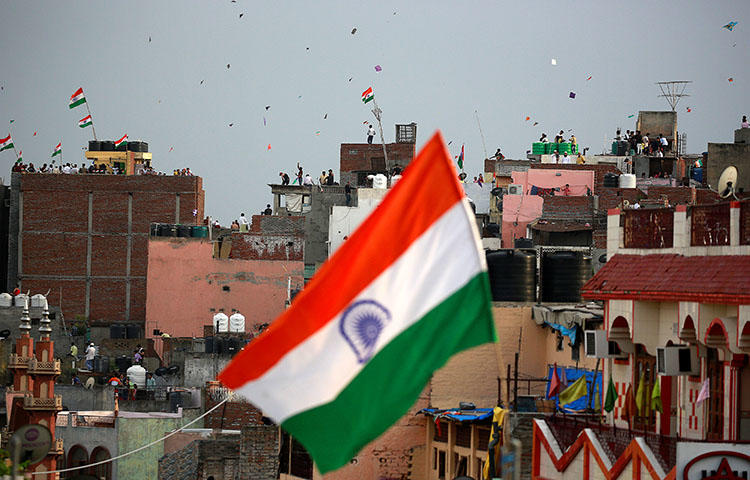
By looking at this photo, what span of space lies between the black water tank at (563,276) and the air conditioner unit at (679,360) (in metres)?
20.2

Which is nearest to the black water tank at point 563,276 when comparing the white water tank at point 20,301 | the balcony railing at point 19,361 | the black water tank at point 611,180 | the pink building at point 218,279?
the balcony railing at point 19,361

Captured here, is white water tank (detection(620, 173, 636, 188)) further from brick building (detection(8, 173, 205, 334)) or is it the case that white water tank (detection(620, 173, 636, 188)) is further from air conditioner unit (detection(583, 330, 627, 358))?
air conditioner unit (detection(583, 330, 627, 358))

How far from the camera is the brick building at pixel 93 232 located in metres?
79.6

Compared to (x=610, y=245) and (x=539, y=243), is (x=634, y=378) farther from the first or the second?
(x=539, y=243)

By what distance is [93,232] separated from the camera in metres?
80.6

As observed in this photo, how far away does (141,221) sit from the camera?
3162 inches

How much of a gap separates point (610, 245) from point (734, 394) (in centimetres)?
589

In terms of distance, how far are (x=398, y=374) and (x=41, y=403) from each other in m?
38.3

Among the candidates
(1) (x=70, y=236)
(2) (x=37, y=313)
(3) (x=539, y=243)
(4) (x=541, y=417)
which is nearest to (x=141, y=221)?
(1) (x=70, y=236)

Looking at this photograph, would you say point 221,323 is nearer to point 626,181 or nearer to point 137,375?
point 137,375

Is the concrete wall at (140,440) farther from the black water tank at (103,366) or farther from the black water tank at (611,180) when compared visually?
the black water tank at (611,180)

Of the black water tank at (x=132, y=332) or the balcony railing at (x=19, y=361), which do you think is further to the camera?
the black water tank at (x=132, y=332)

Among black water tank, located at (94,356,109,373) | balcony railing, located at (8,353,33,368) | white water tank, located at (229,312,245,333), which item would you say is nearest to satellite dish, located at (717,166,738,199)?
balcony railing, located at (8,353,33,368)

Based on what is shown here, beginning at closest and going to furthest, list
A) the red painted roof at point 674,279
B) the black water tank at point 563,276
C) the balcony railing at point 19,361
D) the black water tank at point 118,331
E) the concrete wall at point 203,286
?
1. the red painted roof at point 674,279
2. the black water tank at point 563,276
3. the balcony railing at point 19,361
4. the concrete wall at point 203,286
5. the black water tank at point 118,331
